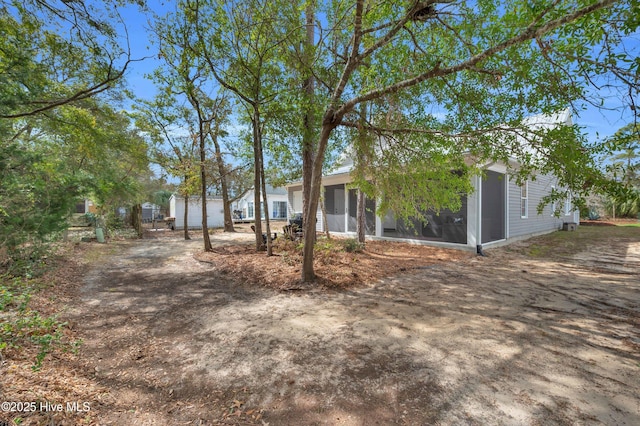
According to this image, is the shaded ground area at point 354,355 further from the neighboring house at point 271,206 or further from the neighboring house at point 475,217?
the neighboring house at point 271,206

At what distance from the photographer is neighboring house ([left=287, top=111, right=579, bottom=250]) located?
8688 mm

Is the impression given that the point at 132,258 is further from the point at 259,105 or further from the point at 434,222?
the point at 434,222

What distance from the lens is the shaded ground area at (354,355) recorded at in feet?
6.46

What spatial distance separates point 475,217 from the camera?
8547 millimetres

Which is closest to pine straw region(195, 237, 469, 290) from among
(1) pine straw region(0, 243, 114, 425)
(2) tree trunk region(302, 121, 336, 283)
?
(2) tree trunk region(302, 121, 336, 283)

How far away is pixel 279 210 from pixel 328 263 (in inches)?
937

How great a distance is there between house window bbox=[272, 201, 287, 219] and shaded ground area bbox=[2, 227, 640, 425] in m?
24.0

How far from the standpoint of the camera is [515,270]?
255 inches

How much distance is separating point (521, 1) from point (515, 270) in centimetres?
564

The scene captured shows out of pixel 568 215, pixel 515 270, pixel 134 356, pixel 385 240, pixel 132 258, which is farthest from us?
pixel 568 215

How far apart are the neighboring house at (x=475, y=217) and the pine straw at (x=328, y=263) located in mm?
852

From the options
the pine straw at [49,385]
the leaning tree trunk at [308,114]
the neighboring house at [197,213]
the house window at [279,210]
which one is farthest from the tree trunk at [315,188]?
the house window at [279,210]

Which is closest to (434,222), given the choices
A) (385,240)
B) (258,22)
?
(385,240)

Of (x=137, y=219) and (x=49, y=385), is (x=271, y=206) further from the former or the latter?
(x=49, y=385)
